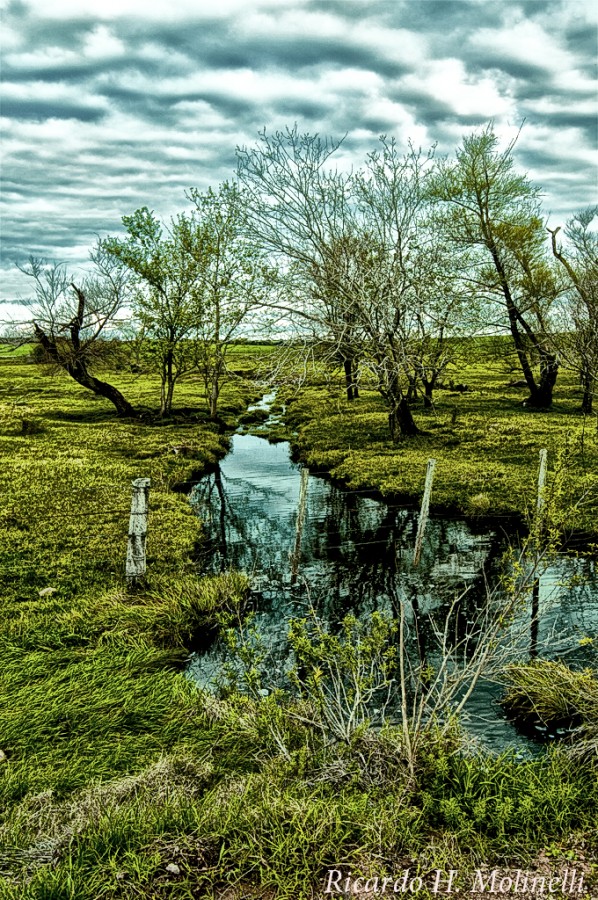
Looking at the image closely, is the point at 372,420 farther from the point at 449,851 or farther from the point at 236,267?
the point at 449,851

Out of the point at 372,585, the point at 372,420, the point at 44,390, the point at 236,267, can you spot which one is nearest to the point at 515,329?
the point at 372,420

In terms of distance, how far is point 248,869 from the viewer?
4836mm

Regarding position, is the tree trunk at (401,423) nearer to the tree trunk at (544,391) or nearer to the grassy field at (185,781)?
the tree trunk at (544,391)

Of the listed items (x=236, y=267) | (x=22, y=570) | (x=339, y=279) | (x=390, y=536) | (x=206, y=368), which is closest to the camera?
(x=22, y=570)

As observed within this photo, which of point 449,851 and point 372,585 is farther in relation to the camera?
point 372,585

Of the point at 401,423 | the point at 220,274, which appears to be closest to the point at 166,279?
the point at 220,274

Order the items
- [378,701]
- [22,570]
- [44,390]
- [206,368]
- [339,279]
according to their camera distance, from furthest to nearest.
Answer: [44,390]
[206,368]
[339,279]
[22,570]
[378,701]

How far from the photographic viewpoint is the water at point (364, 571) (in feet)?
30.7

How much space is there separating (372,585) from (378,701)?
4.62 meters

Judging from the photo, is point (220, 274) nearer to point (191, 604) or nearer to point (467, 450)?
point (467, 450)

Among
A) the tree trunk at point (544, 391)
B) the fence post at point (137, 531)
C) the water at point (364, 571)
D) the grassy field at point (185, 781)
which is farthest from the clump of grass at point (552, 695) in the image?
the tree trunk at point (544, 391)

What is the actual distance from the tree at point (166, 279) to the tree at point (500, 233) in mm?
13959

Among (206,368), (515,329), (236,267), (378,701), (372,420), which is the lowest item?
(378,701)

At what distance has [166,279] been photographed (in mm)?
36219
